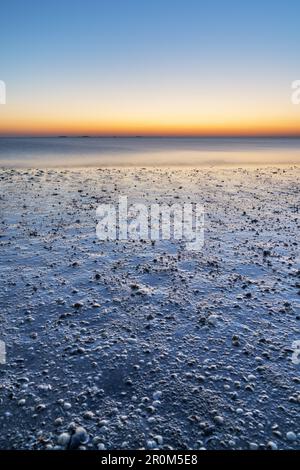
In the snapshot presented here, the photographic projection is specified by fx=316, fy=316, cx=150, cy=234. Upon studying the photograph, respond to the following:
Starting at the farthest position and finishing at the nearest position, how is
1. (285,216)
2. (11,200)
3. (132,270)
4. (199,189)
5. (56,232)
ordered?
(199,189)
(11,200)
(285,216)
(56,232)
(132,270)

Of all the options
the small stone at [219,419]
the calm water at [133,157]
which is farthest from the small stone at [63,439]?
the calm water at [133,157]

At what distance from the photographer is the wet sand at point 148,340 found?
5730 mm

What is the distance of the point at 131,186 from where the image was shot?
3191cm

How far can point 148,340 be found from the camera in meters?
8.13

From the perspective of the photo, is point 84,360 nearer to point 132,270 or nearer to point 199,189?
point 132,270

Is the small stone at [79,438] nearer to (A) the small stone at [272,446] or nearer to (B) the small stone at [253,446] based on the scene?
(B) the small stone at [253,446]

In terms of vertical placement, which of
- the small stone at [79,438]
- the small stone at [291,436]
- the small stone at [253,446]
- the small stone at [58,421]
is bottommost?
the small stone at [253,446]

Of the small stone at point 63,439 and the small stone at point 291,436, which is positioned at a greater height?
the small stone at point 63,439

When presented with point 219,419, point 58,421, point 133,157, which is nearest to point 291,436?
point 219,419

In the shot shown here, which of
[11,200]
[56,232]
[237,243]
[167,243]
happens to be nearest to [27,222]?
[56,232]

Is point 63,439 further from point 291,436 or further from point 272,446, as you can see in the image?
point 291,436

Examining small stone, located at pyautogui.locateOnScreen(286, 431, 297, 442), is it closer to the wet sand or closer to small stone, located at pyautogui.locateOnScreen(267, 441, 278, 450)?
the wet sand

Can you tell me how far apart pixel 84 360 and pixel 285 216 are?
1680cm

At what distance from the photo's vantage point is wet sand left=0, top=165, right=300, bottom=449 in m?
5.73
